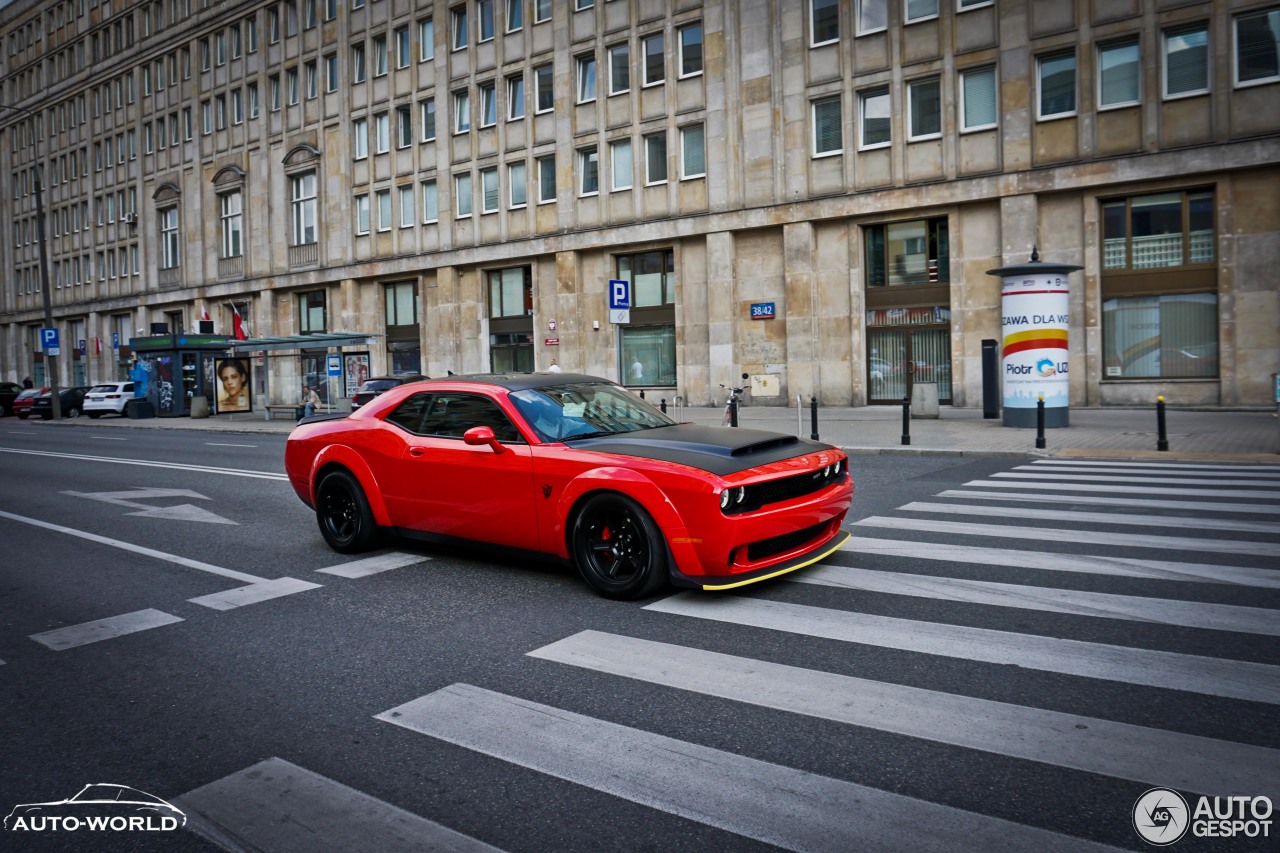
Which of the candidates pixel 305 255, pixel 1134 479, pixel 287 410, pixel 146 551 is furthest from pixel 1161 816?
pixel 305 255

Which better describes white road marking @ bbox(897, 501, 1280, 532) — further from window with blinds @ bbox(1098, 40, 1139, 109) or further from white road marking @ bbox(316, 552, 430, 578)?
window with blinds @ bbox(1098, 40, 1139, 109)

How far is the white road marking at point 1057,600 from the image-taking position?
5242mm

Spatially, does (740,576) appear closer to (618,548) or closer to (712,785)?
(618,548)

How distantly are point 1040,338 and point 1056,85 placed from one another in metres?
10.1

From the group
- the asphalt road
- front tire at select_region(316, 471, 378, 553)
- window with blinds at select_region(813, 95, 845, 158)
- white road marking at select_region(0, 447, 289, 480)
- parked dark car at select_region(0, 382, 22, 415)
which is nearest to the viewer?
the asphalt road

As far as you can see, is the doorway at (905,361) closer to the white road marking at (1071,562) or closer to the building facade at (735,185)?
the building facade at (735,185)

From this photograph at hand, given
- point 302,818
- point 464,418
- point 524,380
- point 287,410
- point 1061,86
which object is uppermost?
point 1061,86

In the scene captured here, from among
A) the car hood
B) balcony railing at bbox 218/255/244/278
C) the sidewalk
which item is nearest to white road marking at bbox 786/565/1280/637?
the car hood

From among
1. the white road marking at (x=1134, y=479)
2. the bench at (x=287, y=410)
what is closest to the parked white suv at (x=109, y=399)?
the bench at (x=287, y=410)

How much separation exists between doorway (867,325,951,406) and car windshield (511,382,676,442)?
21.8 m

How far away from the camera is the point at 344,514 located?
796 centimetres

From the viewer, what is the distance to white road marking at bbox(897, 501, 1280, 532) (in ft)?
26.4

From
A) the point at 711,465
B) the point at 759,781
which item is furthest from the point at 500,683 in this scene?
the point at 711,465

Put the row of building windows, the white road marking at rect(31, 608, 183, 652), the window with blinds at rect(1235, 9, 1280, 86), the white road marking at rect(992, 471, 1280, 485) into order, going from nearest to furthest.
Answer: the white road marking at rect(31, 608, 183, 652) → the white road marking at rect(992, 471, 1280, 485) → the window with blinds at rect(1235, 9, 1280, 86) → the row of building windows
